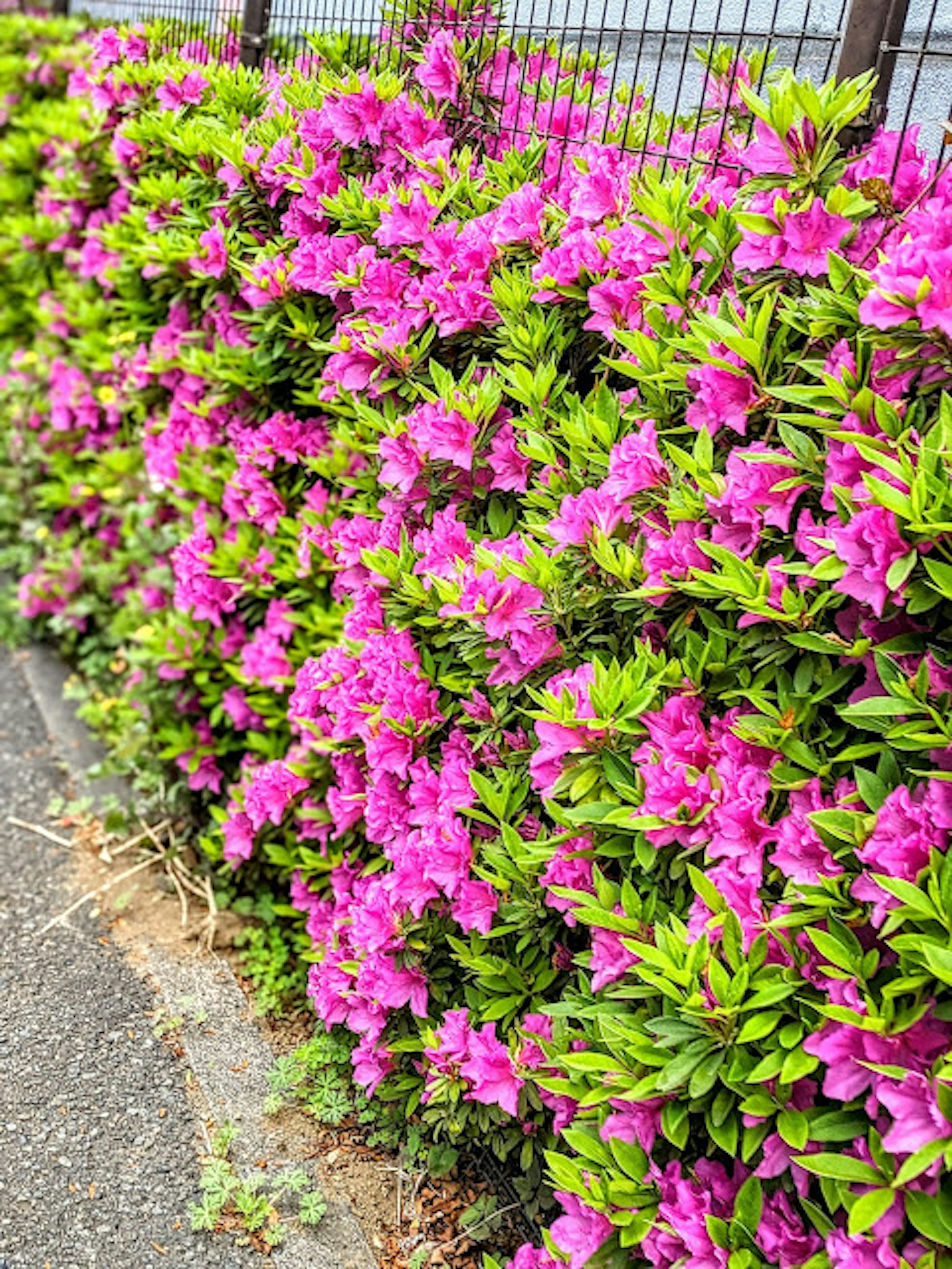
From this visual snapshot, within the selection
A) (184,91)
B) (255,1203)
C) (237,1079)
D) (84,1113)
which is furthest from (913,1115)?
(184,91)

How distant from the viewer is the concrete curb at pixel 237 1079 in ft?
8.46

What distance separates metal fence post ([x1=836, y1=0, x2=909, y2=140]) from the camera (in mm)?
2090

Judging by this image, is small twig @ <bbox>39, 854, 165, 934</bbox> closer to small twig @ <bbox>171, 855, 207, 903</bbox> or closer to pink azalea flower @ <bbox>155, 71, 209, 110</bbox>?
small twig @ <bbox>171, 855, 207, 903</bbox>

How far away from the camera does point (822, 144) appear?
1968mm

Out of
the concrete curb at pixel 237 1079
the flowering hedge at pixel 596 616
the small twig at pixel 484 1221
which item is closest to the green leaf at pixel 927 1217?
the flowering hedge at pixel 596 616

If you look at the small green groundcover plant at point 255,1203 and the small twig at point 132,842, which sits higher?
the small green groundcover plant at point 255,1203

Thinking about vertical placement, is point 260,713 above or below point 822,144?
below

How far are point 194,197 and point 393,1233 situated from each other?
2879 mm

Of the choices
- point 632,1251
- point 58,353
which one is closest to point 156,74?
point 58,353

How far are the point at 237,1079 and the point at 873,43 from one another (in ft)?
8.46

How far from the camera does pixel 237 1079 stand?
2973 millimetres

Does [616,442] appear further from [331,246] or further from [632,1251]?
[632,1251]

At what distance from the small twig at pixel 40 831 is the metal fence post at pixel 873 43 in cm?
312

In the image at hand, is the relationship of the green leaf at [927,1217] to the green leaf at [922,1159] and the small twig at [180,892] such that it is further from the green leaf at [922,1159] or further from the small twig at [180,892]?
the small twig at [180,892]
